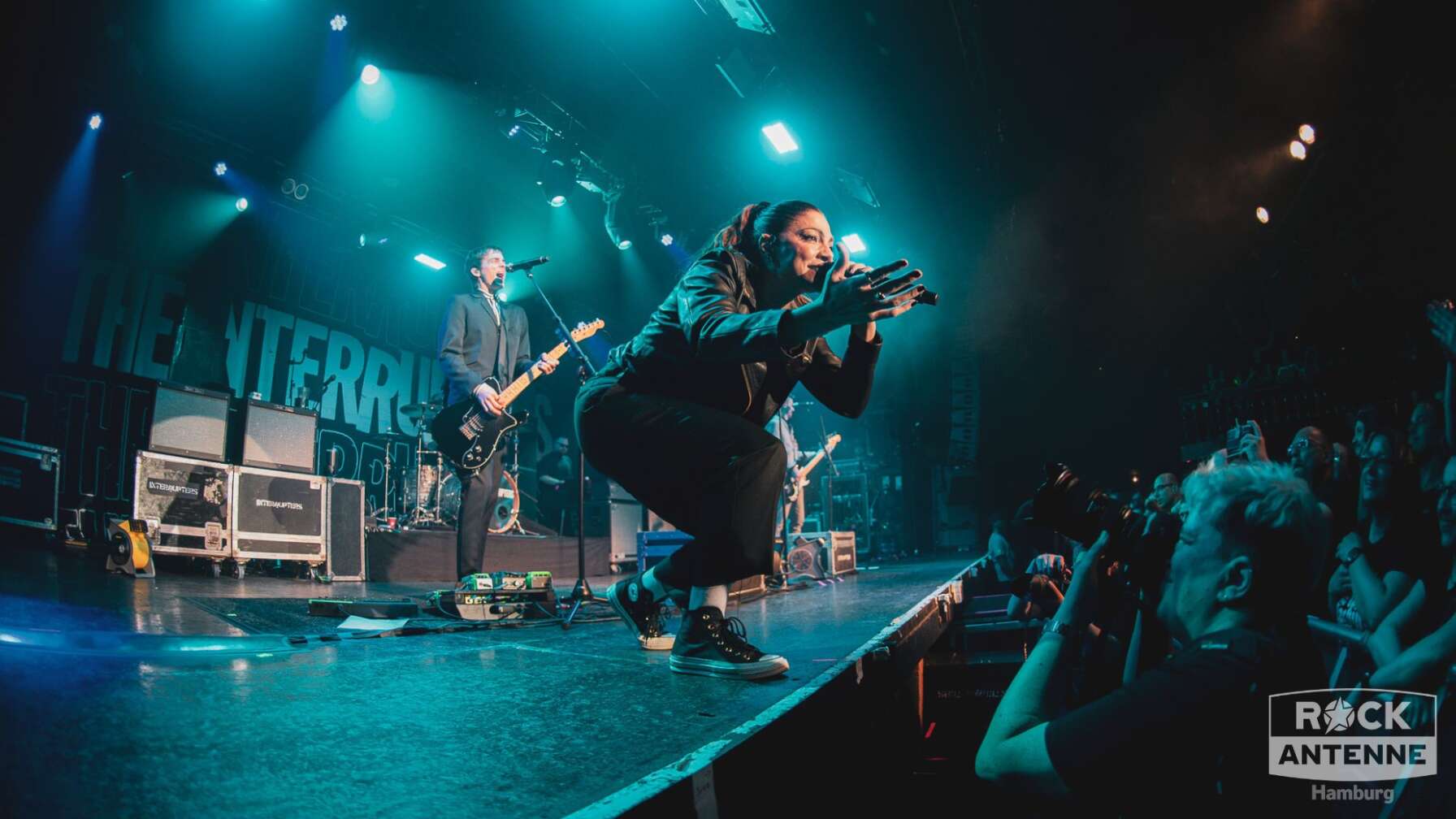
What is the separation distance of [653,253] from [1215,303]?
8.66 m

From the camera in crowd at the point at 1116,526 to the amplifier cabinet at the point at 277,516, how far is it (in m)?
6.53

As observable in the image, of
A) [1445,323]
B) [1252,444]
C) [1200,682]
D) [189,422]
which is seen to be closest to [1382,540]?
[1252,444]

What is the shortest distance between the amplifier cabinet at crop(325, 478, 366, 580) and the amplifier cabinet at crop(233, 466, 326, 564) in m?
0.07

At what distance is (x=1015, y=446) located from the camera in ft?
44.8

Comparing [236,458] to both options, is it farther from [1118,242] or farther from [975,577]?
[1118,242]

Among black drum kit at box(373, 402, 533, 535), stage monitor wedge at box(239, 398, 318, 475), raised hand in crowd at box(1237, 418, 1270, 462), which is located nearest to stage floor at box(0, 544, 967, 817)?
raised hand in crowd at box(1237, 418, 1270, 462)

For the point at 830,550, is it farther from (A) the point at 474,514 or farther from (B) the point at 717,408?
(B) the point at 717,408

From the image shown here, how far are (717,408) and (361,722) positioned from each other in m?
1.25

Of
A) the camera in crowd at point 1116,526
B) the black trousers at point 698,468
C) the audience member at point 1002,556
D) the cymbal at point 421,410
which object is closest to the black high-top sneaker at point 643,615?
the black trousers at point 698,468

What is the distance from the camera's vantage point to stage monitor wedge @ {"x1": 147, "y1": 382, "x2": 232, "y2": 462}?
233 inches

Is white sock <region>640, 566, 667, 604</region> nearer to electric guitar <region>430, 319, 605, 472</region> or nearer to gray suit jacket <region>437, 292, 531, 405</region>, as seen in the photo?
electric guitar <region>430, 319, 605, 472</region>

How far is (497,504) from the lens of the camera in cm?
895

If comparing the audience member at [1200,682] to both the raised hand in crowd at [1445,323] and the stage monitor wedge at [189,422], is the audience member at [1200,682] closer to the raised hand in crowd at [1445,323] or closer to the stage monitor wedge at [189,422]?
the raised hand in crowd at [1445,323]

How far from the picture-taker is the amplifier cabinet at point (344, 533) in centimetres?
638
